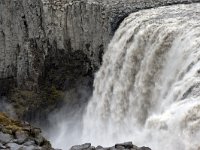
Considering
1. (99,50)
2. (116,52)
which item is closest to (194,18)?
(116,52)

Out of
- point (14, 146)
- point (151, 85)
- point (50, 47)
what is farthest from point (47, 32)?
point (14, 146)

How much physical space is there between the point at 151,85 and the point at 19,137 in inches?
267

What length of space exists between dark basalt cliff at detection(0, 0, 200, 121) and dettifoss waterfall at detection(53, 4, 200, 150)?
1.91m

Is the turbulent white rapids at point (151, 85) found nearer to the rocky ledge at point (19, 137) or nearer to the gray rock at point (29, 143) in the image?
the rocky ledge at point (19, 137)

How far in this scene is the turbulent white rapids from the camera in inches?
608

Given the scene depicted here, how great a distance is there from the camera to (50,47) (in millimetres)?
31125

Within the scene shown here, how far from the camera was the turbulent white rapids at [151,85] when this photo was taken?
608 inches

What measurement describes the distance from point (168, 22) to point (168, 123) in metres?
8.64

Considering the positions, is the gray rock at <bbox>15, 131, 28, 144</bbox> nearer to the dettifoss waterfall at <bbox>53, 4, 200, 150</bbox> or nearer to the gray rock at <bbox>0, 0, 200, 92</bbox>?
the dettifoss waterfall at <bbox>53, 4, 200, 150</bbox>

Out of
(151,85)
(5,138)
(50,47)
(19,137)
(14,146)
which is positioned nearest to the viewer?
(14,146)

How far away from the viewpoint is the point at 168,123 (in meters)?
15.5

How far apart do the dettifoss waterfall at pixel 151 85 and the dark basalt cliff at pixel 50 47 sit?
1.91 m

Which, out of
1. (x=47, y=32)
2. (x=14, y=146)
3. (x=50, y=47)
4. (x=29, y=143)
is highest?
(x=47, y=32)

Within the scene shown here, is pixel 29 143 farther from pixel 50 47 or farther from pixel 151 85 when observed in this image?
pixel 50 47
